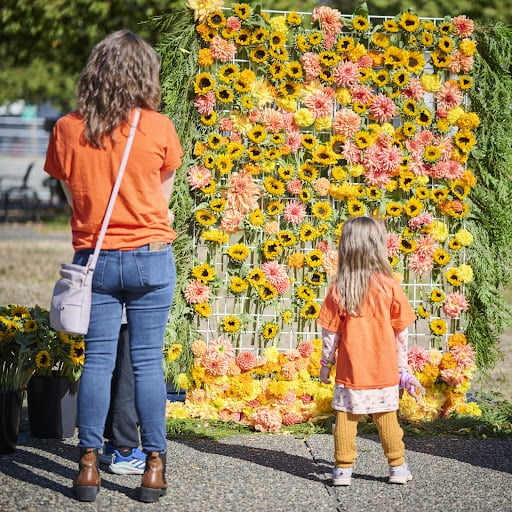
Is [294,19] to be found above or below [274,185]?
above

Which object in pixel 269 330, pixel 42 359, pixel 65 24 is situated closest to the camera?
pixel 42 359

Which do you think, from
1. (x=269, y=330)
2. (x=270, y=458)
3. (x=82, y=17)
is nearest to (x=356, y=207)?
(x=269, y=330)

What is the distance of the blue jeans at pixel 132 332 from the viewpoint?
12.8 feet

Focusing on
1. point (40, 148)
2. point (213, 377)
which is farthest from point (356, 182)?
point (40, 148)

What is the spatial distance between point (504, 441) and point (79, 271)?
8.92 feet

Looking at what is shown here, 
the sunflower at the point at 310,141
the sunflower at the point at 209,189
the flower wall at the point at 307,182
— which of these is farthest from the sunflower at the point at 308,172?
the sunflower at the point at 209,189

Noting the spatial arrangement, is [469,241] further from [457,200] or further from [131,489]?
[131,489]

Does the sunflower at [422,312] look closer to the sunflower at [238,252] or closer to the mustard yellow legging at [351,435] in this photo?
the sunflower at [238,252]

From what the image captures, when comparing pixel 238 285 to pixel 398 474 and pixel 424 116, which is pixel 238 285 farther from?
pixel 398 474

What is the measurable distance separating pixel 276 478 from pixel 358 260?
1.12 m

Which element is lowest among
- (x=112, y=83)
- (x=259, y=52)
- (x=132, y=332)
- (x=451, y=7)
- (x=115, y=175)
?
(x=132, y=332)

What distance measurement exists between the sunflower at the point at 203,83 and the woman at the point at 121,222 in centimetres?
149

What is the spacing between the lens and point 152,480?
402cm

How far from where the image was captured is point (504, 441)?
207 inches
